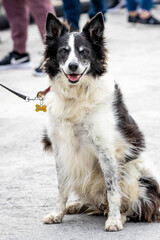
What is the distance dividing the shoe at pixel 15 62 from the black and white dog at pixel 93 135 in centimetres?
463

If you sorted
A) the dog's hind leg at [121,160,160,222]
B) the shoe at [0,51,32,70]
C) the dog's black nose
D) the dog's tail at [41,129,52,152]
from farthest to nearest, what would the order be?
the shoe at [0,51,32,70]
the dog's tail at [41,129,52,152]
the dog's hind leg at [121,160,160,222]
the dog's black nose

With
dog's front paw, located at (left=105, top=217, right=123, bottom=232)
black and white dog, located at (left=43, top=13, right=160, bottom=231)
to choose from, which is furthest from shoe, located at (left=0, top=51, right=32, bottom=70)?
dog's front paw, located at (left=105, top=217, right=123, bottom=232)

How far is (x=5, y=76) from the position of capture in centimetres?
839

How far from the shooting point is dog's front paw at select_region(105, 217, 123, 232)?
389 cm

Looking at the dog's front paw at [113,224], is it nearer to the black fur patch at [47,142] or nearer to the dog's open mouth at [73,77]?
the black fur patch at [47,142]

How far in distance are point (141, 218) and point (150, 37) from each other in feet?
22.6

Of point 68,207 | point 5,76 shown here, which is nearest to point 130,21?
point 5,76

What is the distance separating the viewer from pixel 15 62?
28.5 ft

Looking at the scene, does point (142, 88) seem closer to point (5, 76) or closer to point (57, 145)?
point (5, 76)

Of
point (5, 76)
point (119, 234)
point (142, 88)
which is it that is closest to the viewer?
point (119, 234)

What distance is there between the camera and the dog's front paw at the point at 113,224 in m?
3.89

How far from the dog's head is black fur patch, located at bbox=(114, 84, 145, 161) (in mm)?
219

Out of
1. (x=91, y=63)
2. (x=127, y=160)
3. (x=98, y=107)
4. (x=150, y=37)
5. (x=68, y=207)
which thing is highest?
(x=91, y=63)

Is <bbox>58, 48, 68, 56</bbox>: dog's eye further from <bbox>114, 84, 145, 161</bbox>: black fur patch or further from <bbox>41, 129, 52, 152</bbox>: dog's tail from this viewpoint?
<bbox>41, 129, 52, 152</bbox>: dog's tail
